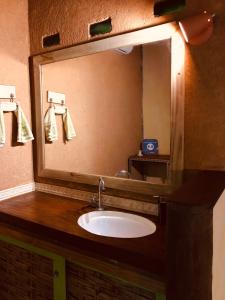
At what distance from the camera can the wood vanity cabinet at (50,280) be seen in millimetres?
1112

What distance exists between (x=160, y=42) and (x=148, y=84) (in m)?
0.22

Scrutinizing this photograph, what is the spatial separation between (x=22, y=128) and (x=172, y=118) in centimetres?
104

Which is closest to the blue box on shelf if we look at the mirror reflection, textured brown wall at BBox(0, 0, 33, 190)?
the mirror reflection

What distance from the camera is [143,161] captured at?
1445mm

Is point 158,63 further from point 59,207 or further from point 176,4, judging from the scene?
point 59,207

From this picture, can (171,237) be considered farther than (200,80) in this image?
No

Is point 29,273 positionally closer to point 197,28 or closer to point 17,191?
point 17,191

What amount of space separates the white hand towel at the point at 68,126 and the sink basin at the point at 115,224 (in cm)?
60

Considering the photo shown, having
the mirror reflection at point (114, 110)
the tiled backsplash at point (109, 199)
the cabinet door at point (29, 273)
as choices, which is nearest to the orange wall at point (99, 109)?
the mirror reflection at point (114, 110)

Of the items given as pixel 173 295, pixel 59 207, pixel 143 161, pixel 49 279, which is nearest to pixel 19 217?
pixel 59 207

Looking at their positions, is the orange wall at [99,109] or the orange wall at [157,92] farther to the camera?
the orange wall at [99,109]

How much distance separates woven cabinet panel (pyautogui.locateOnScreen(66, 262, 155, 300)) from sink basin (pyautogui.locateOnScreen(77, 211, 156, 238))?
0.20m

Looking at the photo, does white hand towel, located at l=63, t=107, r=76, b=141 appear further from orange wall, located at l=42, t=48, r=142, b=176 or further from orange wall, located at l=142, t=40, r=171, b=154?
orange wall, located at l=142, t=40, r=171, b=154

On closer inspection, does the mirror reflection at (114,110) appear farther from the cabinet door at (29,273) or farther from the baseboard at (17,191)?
the cabinet door at (29,273)
